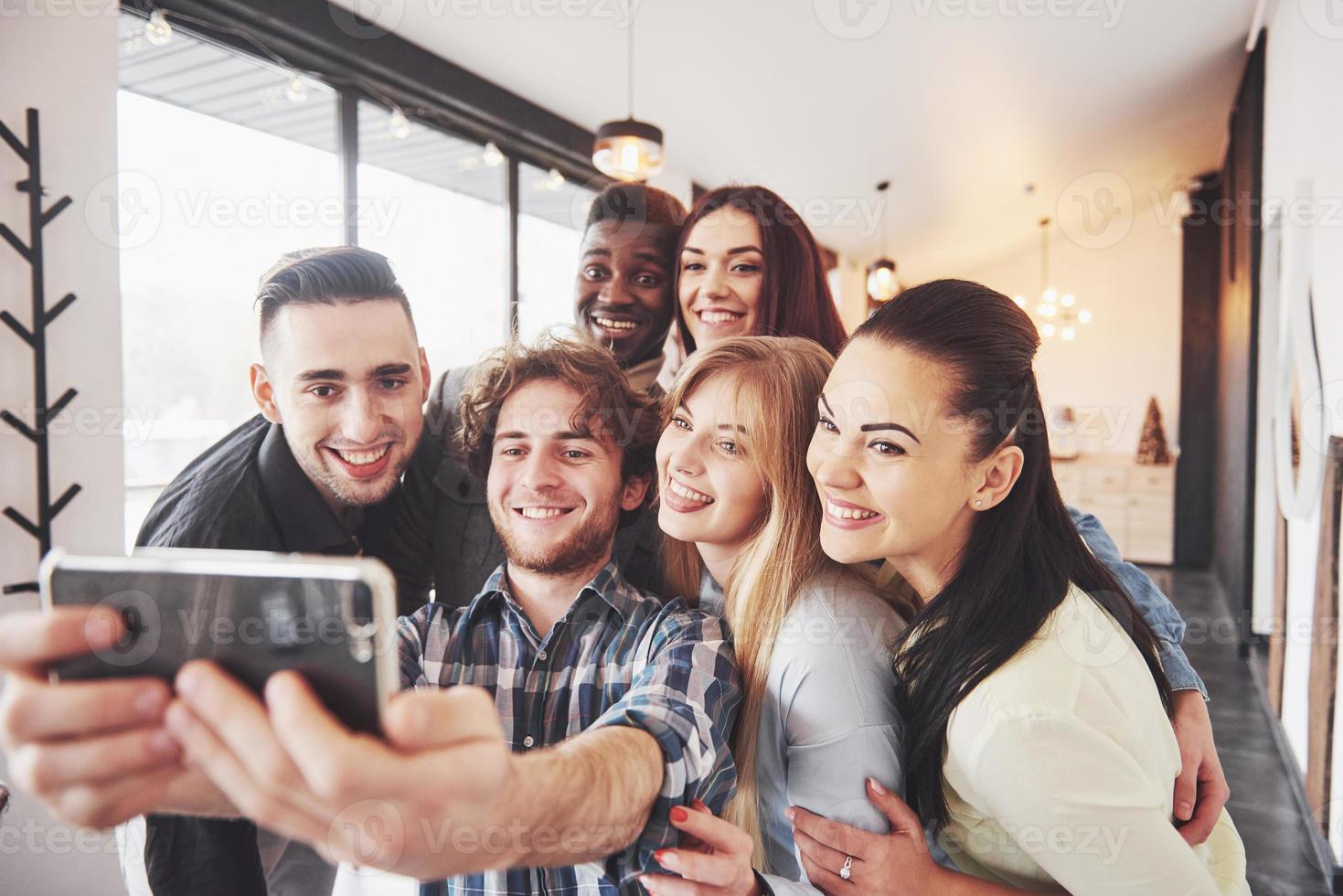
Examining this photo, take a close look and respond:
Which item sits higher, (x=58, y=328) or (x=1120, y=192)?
(x=1120, y=192)

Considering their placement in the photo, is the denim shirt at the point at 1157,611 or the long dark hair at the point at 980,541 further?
the denim shirt at the point at 1157,611

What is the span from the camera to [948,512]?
1.25 metres

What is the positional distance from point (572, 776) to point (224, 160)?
10.1 ft

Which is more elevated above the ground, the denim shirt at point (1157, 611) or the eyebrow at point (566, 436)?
the eyebrow at point (566, 436)

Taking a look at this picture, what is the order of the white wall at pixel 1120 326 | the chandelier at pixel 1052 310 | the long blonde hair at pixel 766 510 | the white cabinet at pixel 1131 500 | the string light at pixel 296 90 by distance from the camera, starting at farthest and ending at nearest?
1. the white wall at pixel 1120 326
2. the white cabinet at pixel 1131 500
3. the chandelier at pixel 1052 310
4. the string light at pixel 296 90
5. the long blonde hair at pixel 766 510

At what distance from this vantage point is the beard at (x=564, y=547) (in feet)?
4.77

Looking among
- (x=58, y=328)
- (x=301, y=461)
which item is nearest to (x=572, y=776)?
(x=301, y=461)

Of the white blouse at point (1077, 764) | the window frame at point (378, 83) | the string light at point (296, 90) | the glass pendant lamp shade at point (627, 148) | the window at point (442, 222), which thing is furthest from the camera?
the window at point (442, 222)

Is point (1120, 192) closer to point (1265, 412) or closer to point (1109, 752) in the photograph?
point (1265, 412)

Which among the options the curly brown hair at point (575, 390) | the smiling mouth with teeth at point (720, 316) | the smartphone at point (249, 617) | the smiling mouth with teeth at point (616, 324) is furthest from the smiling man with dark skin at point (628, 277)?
the smartphone at point (249, 617)

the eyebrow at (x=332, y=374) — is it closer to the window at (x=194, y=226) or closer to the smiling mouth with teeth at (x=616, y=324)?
the smiling mouth with teeth at (x=616, y=324)

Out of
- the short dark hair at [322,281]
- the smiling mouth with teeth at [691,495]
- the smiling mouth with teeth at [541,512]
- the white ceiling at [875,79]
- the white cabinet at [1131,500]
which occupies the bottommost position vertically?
the white cabinet at [1131,500]

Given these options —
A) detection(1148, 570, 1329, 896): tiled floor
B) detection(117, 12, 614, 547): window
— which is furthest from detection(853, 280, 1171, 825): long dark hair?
detection(1148, 570, 1329, 896): tiled floor

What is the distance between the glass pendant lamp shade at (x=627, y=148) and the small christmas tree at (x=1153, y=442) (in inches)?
284
